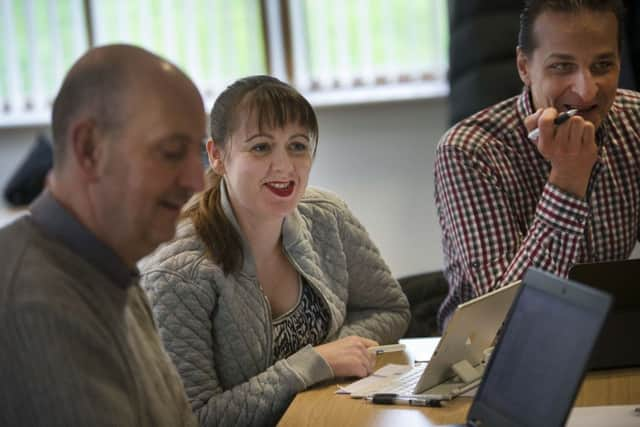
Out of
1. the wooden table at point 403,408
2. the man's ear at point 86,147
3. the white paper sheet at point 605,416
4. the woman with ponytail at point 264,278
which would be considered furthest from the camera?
the woman with ponytail at point 264,278

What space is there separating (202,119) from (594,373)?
86 cm

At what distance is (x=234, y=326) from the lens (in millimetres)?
1688

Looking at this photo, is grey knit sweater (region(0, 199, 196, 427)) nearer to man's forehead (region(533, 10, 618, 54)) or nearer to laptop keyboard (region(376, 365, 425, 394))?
laptop keyboard (region(376, 365, 425, 394))

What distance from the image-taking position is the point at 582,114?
6.54 feet

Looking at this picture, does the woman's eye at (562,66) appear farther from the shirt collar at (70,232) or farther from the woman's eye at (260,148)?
the shirt collar at (70,232)

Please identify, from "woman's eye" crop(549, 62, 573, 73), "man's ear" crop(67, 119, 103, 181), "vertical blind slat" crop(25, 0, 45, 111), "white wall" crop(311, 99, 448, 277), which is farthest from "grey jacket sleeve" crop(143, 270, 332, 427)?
"vertical blind slat" crop(25, 0, 45, 111)

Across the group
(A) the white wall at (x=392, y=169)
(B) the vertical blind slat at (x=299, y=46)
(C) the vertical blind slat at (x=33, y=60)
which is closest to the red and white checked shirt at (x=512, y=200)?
(A) the white wall at (x=392, y=169)

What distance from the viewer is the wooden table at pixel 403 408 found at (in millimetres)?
1367

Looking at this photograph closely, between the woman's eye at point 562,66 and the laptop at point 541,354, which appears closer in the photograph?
the laptop at point 541,354

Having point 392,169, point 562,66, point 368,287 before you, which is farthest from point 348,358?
point 392,169

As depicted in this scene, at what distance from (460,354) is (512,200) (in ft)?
1.93

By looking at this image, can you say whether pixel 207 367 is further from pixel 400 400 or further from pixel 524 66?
pixel 524 66

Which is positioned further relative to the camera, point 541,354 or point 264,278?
point 264,278

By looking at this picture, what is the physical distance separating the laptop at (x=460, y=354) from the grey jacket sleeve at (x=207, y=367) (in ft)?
0.48
